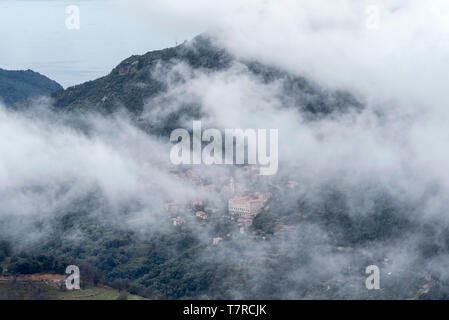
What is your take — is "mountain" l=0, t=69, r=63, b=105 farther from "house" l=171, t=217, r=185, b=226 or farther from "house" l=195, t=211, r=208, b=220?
"house" l=195, t=211, r=208, b=220

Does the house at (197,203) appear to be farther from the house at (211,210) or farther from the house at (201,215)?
the house at (201,215)

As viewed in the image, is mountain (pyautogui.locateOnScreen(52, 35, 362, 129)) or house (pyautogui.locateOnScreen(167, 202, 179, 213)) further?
mountain (pyautogui.locateOnScreen(52, 35, 362, 129))

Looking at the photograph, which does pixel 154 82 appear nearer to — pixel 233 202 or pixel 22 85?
pixel 233 202

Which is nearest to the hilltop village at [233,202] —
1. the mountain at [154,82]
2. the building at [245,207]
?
the building at [245,207]

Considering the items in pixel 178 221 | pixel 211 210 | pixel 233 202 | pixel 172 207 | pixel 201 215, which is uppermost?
pixel 233 202

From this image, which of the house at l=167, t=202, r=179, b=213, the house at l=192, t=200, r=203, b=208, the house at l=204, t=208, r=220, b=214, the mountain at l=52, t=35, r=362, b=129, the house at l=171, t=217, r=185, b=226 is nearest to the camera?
the house at l=171, t=217, r=185, b=226

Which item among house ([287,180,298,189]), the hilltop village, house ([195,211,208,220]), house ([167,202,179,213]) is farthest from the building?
house ([167,202,179,213])

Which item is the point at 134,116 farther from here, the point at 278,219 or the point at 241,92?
the point at 278,219

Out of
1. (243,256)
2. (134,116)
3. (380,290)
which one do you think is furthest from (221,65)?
(380,290)

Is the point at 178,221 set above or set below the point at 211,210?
below

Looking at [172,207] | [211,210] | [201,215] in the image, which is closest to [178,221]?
[201,215]
